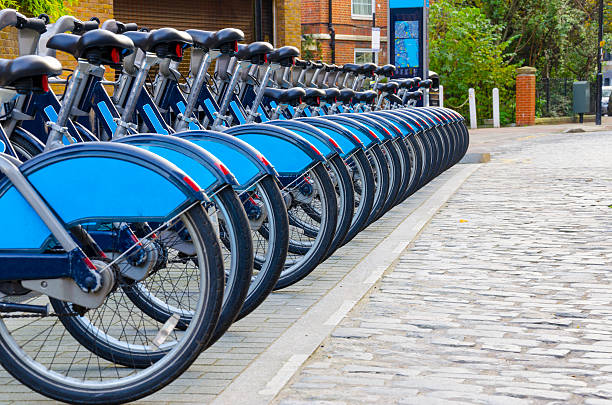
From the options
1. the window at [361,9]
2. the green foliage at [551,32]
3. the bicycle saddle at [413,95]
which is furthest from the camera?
the window at [361,9]

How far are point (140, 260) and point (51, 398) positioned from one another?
67 cm

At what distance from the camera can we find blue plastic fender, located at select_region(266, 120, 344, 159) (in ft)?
21.5

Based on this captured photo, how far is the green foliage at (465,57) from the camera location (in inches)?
1359

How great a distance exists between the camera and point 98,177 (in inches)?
151

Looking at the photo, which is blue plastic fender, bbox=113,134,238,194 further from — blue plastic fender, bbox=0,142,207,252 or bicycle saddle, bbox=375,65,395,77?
bicycle saddle, bbox=375,65,395,77

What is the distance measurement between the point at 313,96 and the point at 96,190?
4.59 m

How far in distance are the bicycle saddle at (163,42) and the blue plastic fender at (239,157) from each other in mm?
831

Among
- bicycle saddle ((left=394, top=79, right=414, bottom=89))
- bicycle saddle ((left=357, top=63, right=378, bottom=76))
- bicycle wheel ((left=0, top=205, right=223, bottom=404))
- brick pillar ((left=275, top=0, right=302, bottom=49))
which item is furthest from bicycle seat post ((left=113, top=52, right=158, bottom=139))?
brick pillar ((left=275, top=0, right=302, bottom=49))

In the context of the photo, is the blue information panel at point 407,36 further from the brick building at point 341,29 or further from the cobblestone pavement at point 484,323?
the brick building at point 341,29

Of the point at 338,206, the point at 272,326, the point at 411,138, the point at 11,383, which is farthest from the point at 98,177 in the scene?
Answer: the point at 411,138

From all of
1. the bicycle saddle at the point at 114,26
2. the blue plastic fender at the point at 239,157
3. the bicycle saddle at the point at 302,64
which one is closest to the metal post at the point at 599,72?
the bicycle saddle at the point at 302,64

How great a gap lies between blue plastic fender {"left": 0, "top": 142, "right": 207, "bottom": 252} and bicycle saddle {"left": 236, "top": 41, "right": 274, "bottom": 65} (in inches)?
134

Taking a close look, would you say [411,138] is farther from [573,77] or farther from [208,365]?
[573,77]

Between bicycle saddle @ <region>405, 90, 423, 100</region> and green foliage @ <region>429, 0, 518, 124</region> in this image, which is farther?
green foliage @ <region>429, 0, 518, 124</region>
